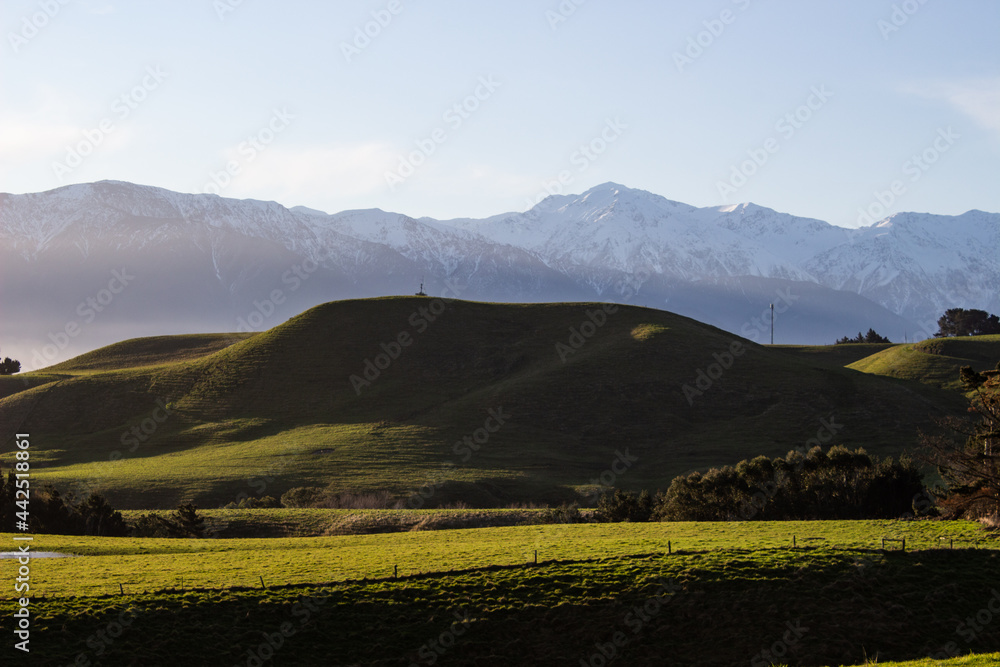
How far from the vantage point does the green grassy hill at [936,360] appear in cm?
12425

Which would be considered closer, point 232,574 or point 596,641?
point 596,641

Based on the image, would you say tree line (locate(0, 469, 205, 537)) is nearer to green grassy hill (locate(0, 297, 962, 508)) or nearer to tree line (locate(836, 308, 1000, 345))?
green grassy hill (locate(0, 297, 962, 508))

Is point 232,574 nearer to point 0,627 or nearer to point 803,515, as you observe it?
point 0,627

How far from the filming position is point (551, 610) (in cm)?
2784

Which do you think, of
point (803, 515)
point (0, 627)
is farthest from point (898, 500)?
point (0, 627)

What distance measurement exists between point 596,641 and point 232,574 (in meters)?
13.6

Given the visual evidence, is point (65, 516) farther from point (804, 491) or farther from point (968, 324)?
point (968, 324)

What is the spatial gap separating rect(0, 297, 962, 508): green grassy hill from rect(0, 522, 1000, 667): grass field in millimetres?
42934

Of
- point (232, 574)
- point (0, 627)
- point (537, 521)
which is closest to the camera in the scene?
point (0, 627)

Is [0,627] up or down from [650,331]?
down

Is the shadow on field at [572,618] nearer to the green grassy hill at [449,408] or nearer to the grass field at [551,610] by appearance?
the grass field at [551,610]

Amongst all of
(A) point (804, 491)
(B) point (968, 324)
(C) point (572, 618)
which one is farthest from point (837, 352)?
(C) point (572, 618)

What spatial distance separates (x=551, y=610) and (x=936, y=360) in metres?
121

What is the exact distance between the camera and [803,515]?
1984 inches
